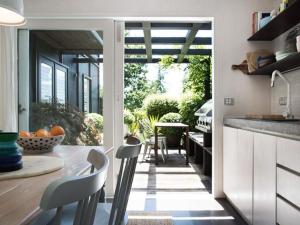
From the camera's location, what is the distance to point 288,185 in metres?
1.64

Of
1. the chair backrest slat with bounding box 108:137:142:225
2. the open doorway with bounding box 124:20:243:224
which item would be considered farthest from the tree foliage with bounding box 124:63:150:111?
the chair backrest slat with bounding box 108:137:142:225

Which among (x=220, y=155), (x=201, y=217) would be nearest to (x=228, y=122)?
(x=220, y=155)

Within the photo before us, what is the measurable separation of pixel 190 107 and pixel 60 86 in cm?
480

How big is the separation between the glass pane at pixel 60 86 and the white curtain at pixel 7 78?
500 mm

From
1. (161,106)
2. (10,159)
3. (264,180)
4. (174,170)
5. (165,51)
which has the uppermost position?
(165,51)

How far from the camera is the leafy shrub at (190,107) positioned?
7750 millimetres

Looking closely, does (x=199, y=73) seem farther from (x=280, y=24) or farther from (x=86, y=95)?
(x=280, y=24)

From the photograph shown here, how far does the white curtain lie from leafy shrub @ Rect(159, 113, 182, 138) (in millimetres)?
4556

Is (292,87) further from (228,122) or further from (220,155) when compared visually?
(220,155)

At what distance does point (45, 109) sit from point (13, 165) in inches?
98.5

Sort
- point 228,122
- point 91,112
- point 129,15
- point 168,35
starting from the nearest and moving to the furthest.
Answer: point 228,122 < point 129,15 < point 91,112 < point 168,35

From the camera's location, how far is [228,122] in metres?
3.06

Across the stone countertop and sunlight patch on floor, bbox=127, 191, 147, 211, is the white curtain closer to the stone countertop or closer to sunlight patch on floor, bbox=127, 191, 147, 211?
sunlight patch on floor, bbox=127, 191, 147, 211

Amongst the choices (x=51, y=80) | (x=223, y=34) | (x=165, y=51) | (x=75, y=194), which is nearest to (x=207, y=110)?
(x=165, y=51)
